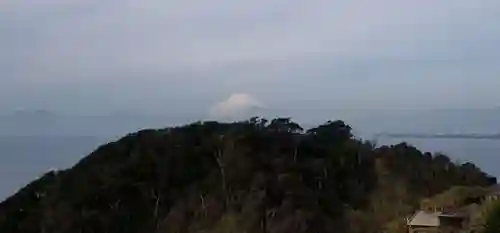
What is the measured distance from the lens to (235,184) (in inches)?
934

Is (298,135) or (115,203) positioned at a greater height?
(298,135)

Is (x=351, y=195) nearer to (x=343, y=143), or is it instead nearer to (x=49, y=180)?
(x=343, y=143)

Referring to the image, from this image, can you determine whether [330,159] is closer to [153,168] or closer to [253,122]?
[253,122]

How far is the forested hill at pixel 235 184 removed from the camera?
2191cm

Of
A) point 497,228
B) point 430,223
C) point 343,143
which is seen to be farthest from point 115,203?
point 497,228

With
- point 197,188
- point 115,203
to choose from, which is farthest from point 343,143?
point 115,203

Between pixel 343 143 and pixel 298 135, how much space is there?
152cm

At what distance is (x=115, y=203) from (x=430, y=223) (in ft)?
35.9

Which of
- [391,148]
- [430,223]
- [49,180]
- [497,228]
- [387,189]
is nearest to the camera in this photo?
[497,228]

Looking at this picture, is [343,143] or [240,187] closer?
[240,187]

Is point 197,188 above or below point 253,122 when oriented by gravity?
below

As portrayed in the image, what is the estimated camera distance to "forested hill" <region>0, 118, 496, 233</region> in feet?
71.9

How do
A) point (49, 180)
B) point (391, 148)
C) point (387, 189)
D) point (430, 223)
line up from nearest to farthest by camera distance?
1. point (430, 223)
2. point (387, 189)
3. point (49, 180)
4. point (391, 148)

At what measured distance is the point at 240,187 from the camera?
76.6 feet
